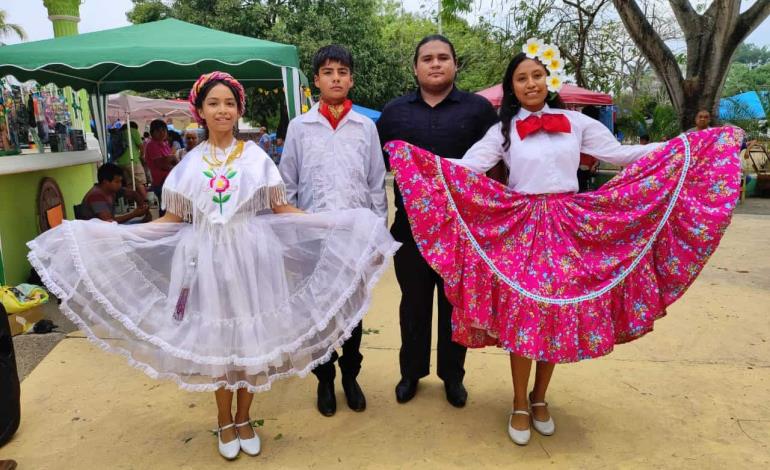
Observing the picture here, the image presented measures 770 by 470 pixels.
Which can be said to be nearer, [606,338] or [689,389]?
[606,338]

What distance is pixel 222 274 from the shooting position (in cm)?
250

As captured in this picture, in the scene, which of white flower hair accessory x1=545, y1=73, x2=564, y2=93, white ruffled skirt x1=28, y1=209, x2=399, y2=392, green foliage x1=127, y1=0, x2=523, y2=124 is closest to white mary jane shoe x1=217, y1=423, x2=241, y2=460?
white ruffled skirt x1=28, y1=209, x2=399, y2=392

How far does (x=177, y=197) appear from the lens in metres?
2.58

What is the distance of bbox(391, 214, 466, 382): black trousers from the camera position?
311cm

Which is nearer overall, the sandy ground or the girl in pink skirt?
the girl in pink skirt

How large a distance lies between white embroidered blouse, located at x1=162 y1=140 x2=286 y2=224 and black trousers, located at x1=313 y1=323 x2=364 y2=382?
885 mm

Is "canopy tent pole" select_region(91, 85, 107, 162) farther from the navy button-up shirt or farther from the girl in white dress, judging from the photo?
the navy button-up shirt

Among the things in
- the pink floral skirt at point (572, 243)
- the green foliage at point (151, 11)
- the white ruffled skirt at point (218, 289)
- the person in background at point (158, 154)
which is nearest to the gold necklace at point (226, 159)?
the white ruffled skirt at point (218, 289)

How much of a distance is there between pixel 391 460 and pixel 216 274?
3.80 ft

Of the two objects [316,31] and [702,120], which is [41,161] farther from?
[316,31]

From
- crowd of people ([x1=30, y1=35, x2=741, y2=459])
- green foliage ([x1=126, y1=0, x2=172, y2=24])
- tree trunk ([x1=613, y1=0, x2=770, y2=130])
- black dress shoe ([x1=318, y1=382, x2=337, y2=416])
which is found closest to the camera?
crowd of people ([x1=30, y1=35, x2=741, y2=459])

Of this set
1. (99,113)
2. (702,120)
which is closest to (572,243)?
(702,120)

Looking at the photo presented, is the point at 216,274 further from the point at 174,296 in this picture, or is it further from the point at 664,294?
the point at 664,294

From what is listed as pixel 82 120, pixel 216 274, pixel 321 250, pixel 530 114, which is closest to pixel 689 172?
pixel 530 114
